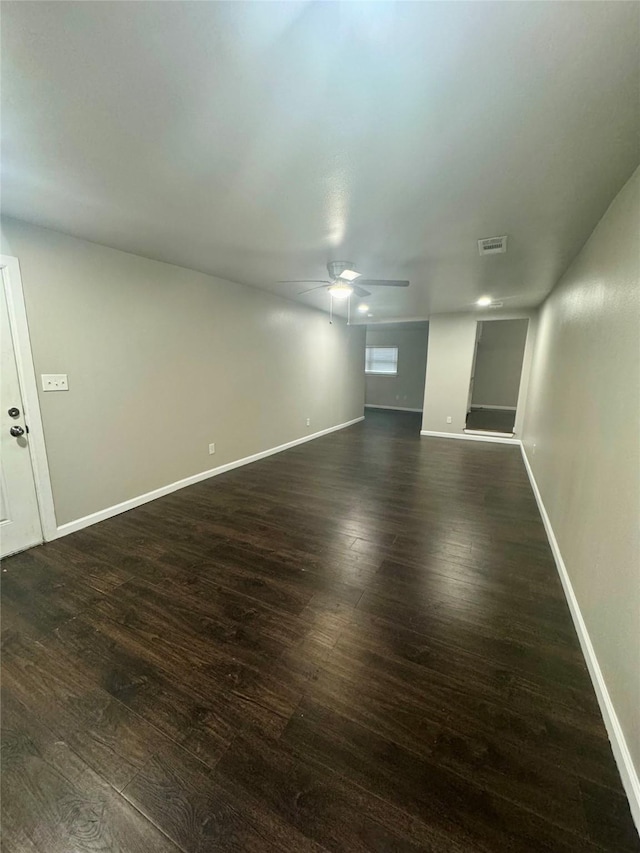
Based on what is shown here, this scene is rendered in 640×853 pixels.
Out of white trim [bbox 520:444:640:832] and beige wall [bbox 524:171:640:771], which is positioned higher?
beige wall [bbox 524:171:640:771]

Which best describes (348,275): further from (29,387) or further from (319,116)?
(29,387)

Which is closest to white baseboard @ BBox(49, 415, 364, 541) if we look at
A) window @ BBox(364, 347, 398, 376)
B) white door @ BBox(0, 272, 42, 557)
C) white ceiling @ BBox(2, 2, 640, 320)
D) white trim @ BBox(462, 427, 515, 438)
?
white door @ BBox(0, 272, 42, 557)

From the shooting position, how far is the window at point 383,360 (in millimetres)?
9359

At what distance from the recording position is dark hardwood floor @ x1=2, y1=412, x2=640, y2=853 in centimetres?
101

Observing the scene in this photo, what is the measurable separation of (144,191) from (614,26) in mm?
2079

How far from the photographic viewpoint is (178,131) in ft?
4.54

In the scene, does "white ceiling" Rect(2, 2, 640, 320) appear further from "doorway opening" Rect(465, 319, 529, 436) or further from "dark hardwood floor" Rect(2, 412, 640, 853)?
"doorway opening" Rect(465, 319, 529, 436)

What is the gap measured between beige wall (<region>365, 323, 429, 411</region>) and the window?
132mm

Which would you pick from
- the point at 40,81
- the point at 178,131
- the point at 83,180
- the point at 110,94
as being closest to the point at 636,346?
the point at 178,131

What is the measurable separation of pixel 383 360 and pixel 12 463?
8575mm

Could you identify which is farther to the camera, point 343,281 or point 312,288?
point 312,288

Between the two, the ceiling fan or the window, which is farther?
the window

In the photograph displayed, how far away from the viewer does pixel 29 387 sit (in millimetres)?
2357

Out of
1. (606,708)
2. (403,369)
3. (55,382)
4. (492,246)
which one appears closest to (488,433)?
(403,369)
